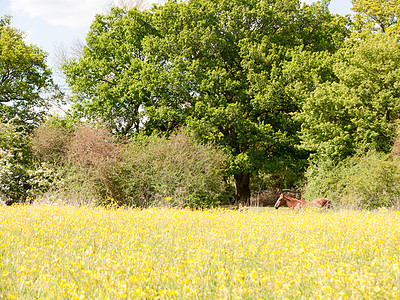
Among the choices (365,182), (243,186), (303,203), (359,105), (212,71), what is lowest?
(243,186)

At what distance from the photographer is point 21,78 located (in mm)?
26172

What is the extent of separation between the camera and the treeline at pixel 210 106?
54.9ft

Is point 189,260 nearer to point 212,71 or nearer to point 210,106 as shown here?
point 210,106

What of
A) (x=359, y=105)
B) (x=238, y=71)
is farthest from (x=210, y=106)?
(x=359, y=105)

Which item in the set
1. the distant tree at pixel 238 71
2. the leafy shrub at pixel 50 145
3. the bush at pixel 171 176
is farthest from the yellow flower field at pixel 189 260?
the distant tree at pixel 238 71

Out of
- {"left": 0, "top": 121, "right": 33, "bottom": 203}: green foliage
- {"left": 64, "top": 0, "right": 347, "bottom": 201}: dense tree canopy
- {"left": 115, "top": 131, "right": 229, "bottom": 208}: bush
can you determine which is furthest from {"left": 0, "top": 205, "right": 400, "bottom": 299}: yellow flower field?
{"left": 64, "top": 0, "right": 347, "bottom": 201}: dense tree canopy

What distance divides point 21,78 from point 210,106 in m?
14.4

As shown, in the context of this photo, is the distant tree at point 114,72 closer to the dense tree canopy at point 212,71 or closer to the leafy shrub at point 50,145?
the dense tree canopy at point 212,71

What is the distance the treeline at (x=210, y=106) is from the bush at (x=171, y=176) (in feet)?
0.19

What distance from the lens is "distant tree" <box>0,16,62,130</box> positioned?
81.8 ft

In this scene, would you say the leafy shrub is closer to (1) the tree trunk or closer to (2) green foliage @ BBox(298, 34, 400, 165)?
(1) the tree trunk

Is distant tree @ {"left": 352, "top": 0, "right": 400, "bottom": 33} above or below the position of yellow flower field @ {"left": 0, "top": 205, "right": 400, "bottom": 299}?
above

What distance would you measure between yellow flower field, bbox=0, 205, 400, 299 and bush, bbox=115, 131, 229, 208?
765cm

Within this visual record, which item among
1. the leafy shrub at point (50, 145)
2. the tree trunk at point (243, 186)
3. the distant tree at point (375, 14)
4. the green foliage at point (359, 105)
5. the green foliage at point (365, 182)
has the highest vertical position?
the distant tree at point (375, 14)
